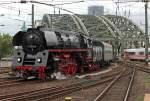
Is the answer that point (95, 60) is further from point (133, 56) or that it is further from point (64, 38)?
point (133, 56)

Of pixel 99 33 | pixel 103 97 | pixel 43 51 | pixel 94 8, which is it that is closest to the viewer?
pixel 103 97

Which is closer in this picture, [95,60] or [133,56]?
[95,60]

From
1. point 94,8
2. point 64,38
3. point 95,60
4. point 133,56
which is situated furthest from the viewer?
point 94,8

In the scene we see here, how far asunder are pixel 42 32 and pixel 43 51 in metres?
1.51

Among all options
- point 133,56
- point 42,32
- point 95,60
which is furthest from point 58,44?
point 133,56

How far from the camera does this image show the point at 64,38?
1266 inches

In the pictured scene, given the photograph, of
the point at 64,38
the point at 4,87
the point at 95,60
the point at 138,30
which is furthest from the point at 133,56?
the point at 138,30

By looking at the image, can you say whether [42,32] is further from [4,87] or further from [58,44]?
[4,87]

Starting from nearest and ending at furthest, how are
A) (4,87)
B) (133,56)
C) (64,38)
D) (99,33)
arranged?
(4,87) → (64,38) → (133,56) → (99,33)

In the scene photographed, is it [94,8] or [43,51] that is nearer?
[43,51]

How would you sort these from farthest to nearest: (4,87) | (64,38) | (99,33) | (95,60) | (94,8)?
(99,33)
(94,8)
(95,60)
(64,38)
(4,87)

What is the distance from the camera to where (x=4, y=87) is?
23156mm

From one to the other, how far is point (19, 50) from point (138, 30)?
548 ft

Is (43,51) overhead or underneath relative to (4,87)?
overhead
